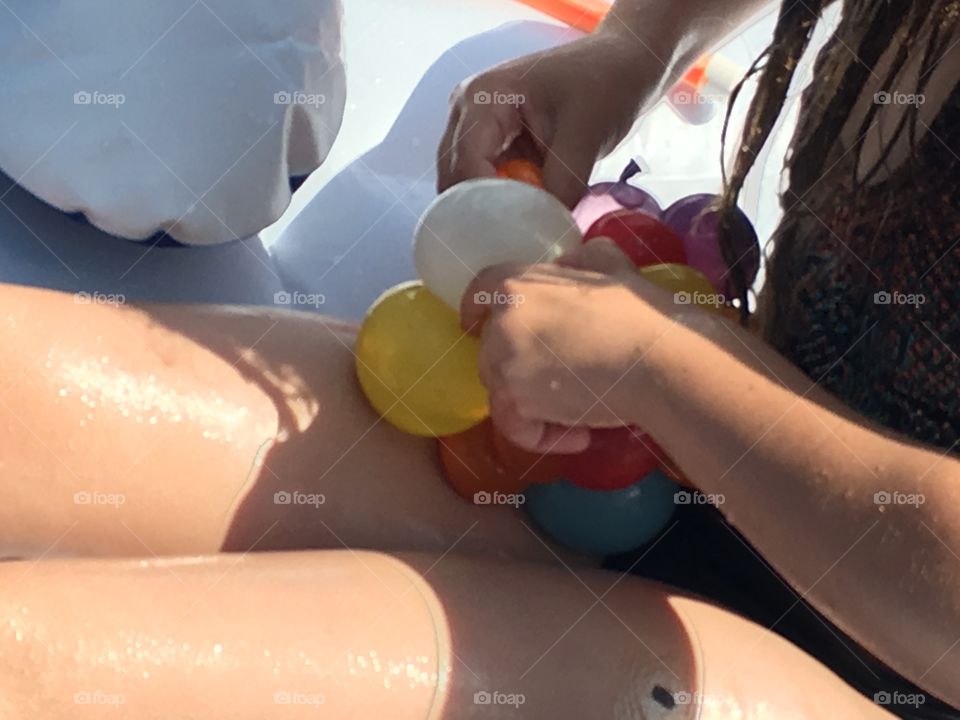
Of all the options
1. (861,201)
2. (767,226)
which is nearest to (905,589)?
(861,201)

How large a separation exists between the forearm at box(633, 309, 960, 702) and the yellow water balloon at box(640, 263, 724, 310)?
0.07 m

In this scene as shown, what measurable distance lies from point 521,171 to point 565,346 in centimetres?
19

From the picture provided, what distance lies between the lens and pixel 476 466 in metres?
0.58

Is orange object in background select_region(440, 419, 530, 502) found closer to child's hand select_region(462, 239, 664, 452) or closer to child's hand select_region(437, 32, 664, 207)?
child's hand select_region(462, 239, 664, 452)

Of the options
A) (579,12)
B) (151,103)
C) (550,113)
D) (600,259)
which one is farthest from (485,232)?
(579,12)

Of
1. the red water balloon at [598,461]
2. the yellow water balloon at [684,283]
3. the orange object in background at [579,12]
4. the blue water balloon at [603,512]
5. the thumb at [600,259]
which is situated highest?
the orange object in background at [579,12]

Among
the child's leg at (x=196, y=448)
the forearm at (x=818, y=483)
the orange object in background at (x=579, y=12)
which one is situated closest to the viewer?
the forearm at (x=818, y=483)

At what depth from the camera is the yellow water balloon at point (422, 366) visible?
56 centimetres

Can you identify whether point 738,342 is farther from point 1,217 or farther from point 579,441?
point 1,217

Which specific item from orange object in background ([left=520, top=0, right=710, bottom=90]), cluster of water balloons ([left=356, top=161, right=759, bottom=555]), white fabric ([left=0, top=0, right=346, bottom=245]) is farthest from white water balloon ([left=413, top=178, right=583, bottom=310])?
orange object in background ([left=520, top=0, right=710, bottom=90])

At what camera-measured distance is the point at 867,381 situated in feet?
1.71

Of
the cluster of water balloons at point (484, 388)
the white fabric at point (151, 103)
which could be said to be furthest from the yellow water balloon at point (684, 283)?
the white fabric at point (151, 103)

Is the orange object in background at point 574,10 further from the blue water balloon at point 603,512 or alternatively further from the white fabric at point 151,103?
the blue water balloon at point 603,512

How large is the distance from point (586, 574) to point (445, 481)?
0.11 m
